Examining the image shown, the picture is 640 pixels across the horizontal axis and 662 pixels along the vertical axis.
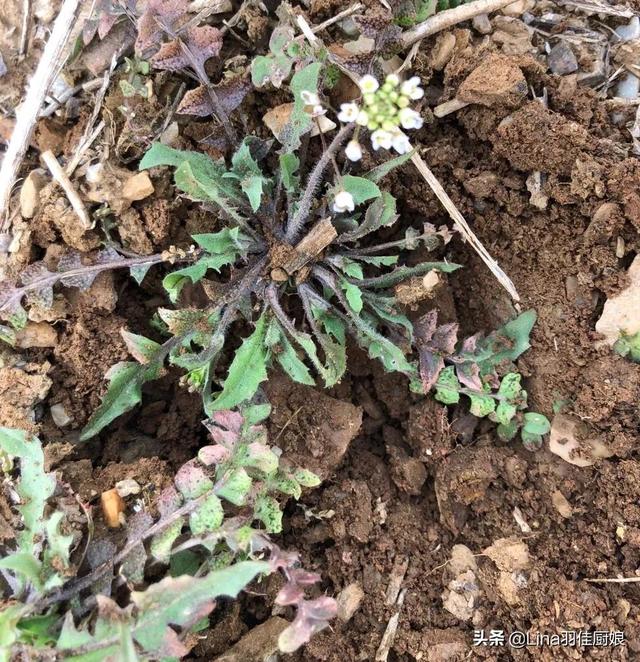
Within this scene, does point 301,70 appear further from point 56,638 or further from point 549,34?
point 56,638

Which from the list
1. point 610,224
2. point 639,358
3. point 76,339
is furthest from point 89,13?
point 639,358

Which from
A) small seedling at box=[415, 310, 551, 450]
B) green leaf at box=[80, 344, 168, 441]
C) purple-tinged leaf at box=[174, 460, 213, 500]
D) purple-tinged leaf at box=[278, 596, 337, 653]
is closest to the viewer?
purple-tinged leaf at box=[278, 596, 337, 653]

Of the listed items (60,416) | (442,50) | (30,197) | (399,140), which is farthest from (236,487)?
(442,50)

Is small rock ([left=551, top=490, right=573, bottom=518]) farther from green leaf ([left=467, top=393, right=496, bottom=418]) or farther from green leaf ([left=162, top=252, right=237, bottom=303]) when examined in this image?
green leaf ([left=162, top=252, right=237, bottom=303])

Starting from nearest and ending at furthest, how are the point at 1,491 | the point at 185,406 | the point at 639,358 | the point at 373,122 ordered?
the point at 373,122 < the point at 1,491 < the point at 639,358 < the point at 185,406

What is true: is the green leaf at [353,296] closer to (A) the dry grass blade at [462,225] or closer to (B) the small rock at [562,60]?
(A) the dry grass blade at [462,225]

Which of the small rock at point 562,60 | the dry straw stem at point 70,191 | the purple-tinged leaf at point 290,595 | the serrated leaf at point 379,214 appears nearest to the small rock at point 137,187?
the dry straw stem at point 70,191

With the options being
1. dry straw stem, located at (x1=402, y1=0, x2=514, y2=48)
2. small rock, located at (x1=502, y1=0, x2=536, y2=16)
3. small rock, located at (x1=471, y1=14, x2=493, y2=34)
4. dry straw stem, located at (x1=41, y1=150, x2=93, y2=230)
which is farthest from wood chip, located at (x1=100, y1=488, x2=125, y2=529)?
small rock, located at (x1=502, y1=0, x2=536, y2=16)
